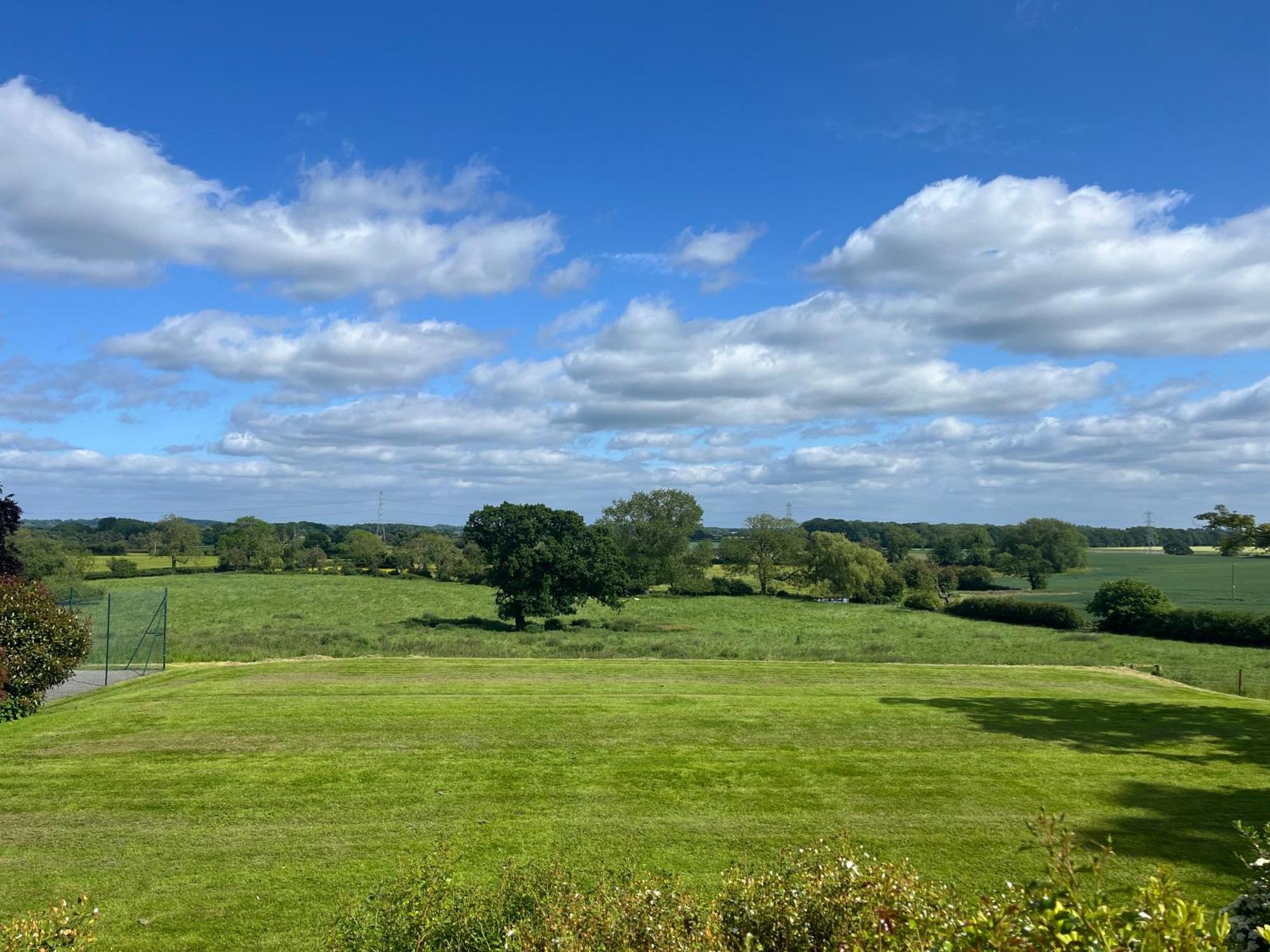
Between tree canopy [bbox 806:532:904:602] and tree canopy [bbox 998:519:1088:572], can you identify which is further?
tree canopy [bbox 998:519:1088:572]

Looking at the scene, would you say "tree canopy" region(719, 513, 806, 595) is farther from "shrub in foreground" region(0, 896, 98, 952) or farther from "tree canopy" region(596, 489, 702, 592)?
"shrub in foreground" region(0, 896, 98, 952)

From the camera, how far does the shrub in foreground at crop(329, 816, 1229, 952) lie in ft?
10.1

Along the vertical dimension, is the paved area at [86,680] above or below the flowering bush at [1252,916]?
below

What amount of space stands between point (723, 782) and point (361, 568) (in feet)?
264

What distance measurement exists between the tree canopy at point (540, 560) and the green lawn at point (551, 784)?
19187 mm

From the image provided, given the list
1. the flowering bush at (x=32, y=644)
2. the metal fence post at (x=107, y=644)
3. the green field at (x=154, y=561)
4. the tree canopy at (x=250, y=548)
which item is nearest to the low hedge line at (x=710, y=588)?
the tree canopy at (x=250, y=548)

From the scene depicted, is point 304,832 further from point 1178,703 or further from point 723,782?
point 1178,703

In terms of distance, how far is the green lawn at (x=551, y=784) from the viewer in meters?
8.34

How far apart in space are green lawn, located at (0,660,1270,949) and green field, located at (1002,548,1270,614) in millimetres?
33830

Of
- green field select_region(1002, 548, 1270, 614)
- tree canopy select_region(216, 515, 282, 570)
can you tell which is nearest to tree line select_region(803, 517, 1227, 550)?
green field select_region(1002, 548, 1270, 614)

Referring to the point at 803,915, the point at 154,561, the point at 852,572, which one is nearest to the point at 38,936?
the point at 803,915

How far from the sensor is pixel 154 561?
282ft

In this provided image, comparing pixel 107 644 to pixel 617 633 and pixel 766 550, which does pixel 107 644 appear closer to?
pixel 617 633

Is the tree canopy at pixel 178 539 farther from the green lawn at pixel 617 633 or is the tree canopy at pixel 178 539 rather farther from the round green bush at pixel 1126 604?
the round green bush at pixel 1126 604
